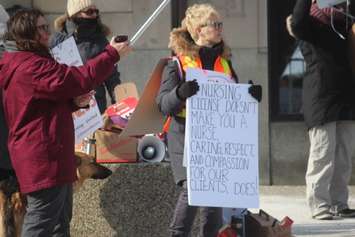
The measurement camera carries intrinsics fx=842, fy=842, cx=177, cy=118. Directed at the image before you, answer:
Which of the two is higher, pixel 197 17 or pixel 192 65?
pixel 197 17

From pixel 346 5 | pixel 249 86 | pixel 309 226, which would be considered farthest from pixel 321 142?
pixel 249 86

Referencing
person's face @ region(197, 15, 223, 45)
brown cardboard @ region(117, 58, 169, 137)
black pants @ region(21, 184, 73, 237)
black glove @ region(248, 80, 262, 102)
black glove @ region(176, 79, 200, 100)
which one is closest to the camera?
black pants @ region(21, 184, 73, 237)

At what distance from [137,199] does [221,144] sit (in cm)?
115

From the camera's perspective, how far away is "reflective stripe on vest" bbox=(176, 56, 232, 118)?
5078mm

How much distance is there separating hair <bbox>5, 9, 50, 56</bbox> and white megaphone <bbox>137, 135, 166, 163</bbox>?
5.12 feet

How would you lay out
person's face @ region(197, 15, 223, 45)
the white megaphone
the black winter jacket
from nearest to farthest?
person's face @ region(197, 15, 223, 45), the white megaphone, the black winter jacket

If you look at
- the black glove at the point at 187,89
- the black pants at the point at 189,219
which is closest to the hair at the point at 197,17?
the black glove at the point at 187,89

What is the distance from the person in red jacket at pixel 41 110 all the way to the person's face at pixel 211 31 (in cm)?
68

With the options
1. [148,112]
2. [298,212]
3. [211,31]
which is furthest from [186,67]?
[298,212]

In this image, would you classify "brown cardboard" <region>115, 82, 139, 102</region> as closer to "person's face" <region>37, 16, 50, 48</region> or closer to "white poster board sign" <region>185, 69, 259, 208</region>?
"white poster board sign" <region>185, 69, 259, 208</region>

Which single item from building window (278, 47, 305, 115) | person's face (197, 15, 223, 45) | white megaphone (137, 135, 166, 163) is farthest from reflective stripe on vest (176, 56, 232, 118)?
building window (278, 47, 305, 115)

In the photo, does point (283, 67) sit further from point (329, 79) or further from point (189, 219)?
point (189, 219)

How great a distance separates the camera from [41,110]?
4555 mm

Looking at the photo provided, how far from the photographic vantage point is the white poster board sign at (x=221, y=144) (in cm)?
486
